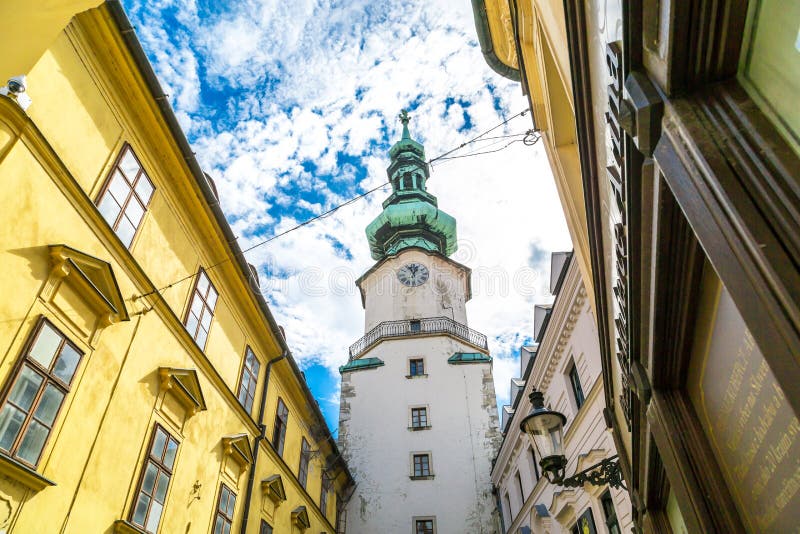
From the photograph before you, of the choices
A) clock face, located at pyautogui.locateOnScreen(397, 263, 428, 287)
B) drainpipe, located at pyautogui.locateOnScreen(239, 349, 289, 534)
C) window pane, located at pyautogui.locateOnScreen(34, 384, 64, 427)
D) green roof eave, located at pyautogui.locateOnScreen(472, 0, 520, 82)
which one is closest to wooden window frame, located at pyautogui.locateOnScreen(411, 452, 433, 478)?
clock face, located at pyautogui.locateOnScreen(397, 263, 428, 287)

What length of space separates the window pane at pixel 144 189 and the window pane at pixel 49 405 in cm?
359

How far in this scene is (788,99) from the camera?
156cm

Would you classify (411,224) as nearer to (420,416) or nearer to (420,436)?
(420,416)

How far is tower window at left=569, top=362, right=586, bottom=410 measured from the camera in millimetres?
12469

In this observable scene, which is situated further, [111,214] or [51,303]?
[111,214]

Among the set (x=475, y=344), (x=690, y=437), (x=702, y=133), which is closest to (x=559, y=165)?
(x=690, y=437)

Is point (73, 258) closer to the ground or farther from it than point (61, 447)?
farther from it

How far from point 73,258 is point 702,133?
7.15 m

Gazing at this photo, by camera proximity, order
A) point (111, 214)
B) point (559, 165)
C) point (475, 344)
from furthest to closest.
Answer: point (475, 344) < point (111, 214) < point (559, 165)

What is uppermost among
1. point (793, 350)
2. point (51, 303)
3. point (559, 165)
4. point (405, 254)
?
point (405, 254)

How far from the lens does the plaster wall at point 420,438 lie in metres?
23.7

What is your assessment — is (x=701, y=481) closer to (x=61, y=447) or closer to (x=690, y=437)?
(x=690, y=437)

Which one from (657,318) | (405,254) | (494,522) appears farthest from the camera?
(405,254)

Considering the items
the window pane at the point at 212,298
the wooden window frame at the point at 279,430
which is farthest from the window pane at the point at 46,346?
the wooden window frame at the point at 279,430
